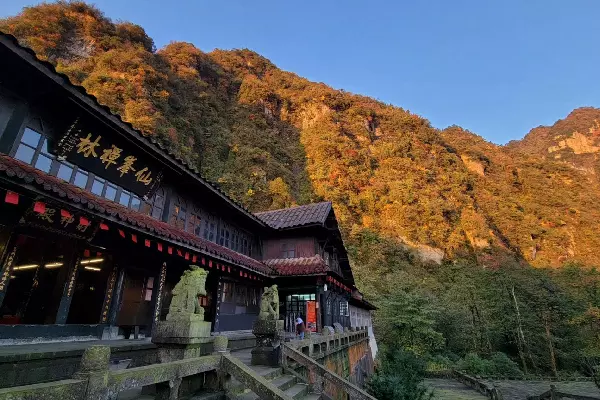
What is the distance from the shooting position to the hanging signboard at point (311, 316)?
616 inches

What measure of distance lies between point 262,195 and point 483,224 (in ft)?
133

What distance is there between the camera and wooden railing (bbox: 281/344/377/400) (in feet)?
23.2

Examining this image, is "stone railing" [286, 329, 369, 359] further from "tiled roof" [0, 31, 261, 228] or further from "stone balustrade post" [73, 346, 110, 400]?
"tiled roof" [0, 31, 261, 228]

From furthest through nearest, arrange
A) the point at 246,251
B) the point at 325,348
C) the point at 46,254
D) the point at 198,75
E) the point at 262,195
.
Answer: the point at 198,75
the point at 262,195
the point at 246,251
the point at 325,348
the point at 46,254

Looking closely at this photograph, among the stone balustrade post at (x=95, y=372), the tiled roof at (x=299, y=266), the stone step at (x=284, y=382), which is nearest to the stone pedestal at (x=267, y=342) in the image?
the stone step at (x=284, y=382)

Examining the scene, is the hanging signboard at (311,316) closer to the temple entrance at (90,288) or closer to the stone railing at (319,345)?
the stone railing at (319,345)

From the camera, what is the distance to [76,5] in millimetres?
39875

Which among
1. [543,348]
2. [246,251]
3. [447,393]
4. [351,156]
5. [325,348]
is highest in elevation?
[351,156]

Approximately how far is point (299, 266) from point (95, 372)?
1291cm

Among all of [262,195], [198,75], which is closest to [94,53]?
A: [198,75]

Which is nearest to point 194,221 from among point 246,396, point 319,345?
point 319,345

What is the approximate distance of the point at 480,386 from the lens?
24328mm

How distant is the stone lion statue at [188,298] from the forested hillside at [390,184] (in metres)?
28.9

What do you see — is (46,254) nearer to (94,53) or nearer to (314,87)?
(94,53)
